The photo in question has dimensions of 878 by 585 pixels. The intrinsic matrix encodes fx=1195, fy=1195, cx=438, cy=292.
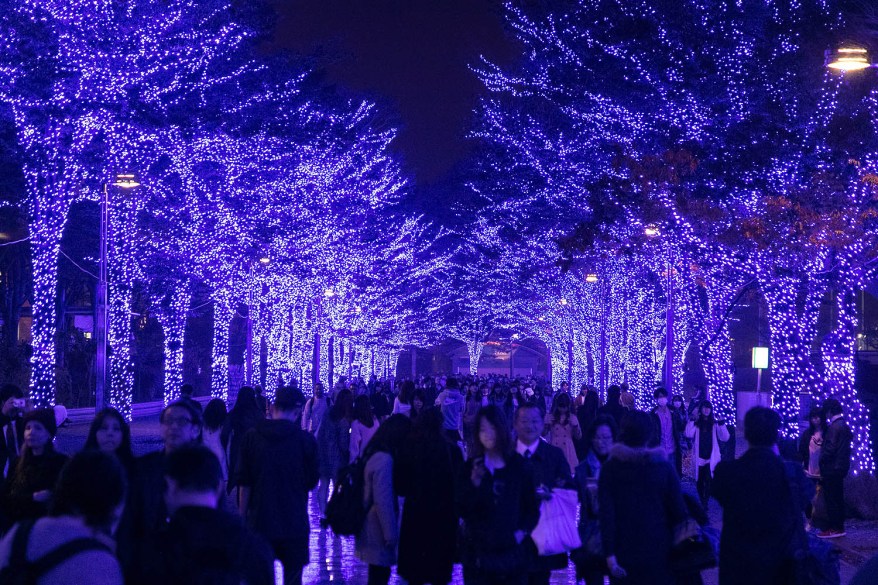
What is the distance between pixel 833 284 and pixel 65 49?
14.3m

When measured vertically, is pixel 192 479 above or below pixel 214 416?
above

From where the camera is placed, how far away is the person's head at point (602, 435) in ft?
29.9

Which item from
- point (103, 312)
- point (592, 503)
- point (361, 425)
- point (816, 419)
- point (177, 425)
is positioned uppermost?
point (103, 312)

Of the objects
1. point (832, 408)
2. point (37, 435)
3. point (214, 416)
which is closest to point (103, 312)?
point (214, 416)

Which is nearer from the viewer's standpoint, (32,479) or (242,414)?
(32,479)

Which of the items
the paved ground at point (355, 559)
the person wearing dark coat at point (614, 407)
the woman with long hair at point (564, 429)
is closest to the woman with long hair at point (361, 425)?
the paved ground at point (355, 559)

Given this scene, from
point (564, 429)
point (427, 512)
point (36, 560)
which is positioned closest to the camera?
point (36, 560)

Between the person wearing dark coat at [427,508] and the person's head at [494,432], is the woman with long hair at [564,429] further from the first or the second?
the person's head at [494,432]

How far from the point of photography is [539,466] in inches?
300

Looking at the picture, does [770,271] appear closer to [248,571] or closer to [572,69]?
[572,69]

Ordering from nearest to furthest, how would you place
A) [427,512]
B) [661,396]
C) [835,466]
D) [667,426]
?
[427,512] → [835,466] → [667,426] → [661,396]

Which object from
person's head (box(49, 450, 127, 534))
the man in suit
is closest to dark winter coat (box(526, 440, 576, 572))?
the man in suit

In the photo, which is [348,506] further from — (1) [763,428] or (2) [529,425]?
(1) [763,428]

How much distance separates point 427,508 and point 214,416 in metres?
4.29
